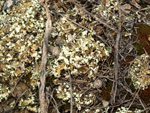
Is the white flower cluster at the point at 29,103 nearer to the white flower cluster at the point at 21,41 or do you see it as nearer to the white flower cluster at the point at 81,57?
the white flower cluster at the point at 21,41

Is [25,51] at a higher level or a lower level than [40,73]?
higher

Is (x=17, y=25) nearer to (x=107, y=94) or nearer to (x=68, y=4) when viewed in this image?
(x=68, y=4)

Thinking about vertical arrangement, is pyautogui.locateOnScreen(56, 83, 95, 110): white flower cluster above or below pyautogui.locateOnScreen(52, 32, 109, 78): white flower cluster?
below

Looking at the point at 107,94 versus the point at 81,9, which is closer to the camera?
the point at 107,94

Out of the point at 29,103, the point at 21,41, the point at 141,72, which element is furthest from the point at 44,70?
the point at 141,72

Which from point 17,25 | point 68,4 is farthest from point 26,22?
point 68,4

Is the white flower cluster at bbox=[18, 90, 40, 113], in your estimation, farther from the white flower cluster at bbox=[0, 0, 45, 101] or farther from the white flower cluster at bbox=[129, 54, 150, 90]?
the white flower cluster at bbox=[129, 54, 150, 90]

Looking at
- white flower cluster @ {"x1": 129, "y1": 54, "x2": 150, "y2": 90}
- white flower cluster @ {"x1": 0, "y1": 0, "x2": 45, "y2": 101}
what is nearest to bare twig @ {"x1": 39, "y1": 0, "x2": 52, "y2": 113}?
white flower cluster @ {"x1": 0, "y1": 0, "x2": 45, "y2": 101}

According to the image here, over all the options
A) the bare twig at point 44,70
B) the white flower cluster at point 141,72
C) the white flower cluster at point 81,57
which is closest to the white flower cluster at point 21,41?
the bare twig at point 44,70
